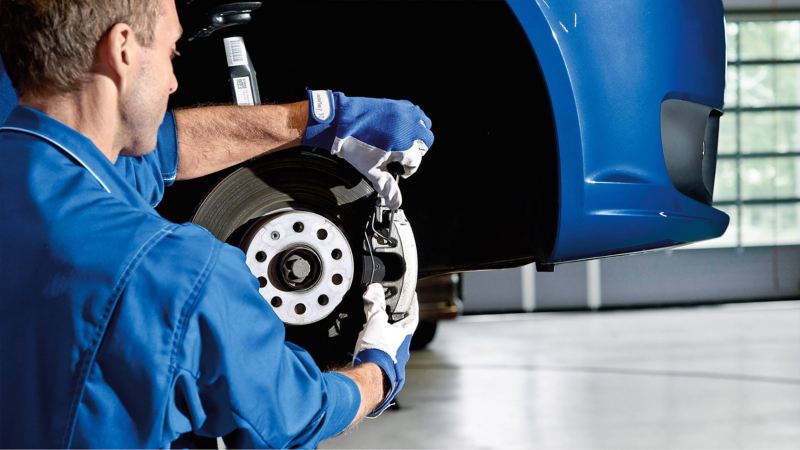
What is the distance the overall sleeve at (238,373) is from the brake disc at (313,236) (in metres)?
0.75

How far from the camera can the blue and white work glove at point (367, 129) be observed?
1.75m

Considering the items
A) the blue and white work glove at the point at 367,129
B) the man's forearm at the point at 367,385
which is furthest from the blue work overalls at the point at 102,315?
the blue and white work glove at the point at 367,129

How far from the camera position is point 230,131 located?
177cm

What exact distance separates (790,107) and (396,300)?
282 inches

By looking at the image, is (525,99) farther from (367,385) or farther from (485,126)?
(367,385)

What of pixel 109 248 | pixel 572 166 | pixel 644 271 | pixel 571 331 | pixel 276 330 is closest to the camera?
pixel 109 248

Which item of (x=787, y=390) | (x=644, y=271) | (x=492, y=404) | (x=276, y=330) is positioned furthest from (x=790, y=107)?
(x=276, y=330)

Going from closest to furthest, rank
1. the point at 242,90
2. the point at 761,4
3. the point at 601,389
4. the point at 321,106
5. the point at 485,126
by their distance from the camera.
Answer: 1. the point at 321,106
2. the point at 242,90
3. the point at 485,126
4. the point at 601,389
5. the point at 761,4

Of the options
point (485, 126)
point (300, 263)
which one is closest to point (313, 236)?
point (300, 263)

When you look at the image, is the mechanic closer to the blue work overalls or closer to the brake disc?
the blue work overalls

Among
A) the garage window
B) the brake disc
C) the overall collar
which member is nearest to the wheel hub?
the brake disc

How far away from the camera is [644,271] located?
784 centimetres

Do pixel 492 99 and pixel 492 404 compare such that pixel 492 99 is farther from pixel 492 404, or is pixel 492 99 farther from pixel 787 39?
pixel 787 39

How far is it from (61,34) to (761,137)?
310 inches
